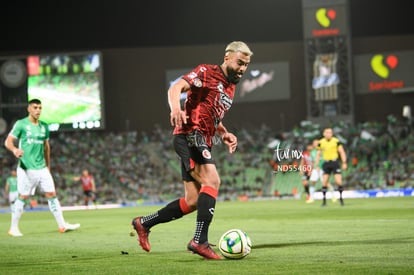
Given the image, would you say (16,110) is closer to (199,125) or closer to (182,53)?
(182,53)

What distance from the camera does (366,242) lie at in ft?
31.3

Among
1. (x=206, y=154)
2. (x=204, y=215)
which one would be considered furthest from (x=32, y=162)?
(x=204, y=215)

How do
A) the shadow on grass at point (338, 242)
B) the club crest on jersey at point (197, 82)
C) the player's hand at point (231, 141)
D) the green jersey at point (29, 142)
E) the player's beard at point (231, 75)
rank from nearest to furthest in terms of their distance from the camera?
1. the club crest on jersey at point (197, 82)
2. the player's beard at point (231, 75)
3. the player's hand at point (231, 141)
4. the shadow on grass at point (338, 242)
5. the green jersey at point (29, 142)

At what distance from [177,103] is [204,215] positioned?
4.47ft

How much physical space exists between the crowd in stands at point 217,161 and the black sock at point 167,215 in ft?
85.6

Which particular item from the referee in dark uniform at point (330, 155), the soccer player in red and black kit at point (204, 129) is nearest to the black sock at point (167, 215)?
the soccer player in red and black kit at point (204, 129)

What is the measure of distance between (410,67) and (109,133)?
1787cm

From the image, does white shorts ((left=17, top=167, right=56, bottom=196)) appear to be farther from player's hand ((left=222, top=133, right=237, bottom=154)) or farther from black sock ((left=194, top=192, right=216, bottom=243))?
black sock ((left=194, top=192, right=216, bottom=243))

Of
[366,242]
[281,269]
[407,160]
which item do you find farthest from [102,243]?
[407,160]

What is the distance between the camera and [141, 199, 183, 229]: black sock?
8.84 meters

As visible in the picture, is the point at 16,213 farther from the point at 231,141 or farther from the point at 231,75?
the point at 231,75

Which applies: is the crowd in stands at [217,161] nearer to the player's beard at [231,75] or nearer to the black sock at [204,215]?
the player's beard at [231,75]

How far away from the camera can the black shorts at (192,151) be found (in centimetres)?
823

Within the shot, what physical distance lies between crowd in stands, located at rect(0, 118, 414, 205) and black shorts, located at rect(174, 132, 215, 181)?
87.9 ft
